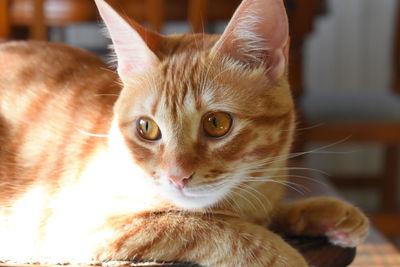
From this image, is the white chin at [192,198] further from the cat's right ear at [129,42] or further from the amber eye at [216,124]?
the cat's right ear at [129,42]

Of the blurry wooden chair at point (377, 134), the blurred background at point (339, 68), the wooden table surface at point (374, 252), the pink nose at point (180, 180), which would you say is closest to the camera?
the pink nose at point (180, 180)

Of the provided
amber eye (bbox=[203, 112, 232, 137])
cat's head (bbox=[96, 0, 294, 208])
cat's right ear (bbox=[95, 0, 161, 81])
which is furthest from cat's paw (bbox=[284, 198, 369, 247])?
cat's right ear (bbox=[95, 0, 161, 81])

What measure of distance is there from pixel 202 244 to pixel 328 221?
27cm

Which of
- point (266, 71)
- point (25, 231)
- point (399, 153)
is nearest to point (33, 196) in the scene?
point (25, 231)

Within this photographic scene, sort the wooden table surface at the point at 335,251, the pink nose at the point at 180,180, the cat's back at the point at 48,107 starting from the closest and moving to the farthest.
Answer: the pink nose at the point at 180,180
the wooden table surface at the point at 335,251
the cat's back at the point at 48,107

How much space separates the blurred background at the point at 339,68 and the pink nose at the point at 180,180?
893mm

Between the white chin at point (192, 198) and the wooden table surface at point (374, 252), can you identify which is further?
the wooden table surface at point (374, 252)

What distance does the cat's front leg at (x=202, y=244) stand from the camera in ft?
2.94

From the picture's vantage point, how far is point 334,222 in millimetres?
1049

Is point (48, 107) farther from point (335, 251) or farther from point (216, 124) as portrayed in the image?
point (335, 251)

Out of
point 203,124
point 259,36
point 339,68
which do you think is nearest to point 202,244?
point 203,124

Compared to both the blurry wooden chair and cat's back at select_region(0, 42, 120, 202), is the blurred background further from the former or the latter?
cat's back at select_region(0, 42, 120, 202)

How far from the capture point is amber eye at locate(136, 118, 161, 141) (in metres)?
0.97

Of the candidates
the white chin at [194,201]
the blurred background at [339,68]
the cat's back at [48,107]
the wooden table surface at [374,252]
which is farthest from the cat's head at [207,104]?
the blurred background at [339,68]
